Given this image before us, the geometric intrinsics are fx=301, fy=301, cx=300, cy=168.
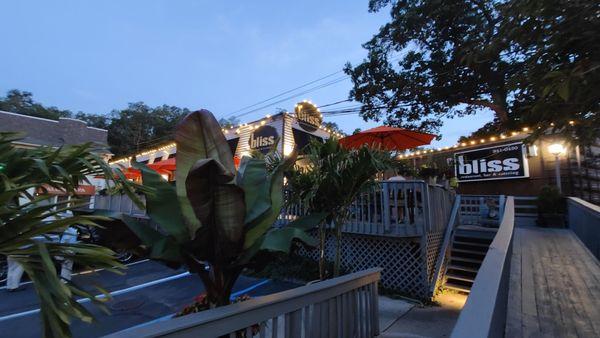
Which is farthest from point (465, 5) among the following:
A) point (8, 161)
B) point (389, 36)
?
point (8, 161)

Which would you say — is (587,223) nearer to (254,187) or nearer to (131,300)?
(254,187)

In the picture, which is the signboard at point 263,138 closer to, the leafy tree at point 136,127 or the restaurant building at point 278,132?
the restaurant building at point 278,132

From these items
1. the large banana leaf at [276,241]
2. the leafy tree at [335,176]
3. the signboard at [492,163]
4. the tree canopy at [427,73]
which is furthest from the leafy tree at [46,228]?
the signboard at [492,163]

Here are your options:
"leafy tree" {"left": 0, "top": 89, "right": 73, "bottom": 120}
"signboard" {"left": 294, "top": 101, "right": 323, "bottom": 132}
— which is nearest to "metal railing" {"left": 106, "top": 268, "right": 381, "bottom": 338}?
"signboard" {"left": 294, "top": 101, "right": 323, "bottom": 132}

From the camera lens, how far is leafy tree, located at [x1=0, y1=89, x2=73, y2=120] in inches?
1455

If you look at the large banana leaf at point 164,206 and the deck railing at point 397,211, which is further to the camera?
the deck railing at point 397,211

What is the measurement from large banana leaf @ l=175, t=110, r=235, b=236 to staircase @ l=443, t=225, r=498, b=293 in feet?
21.3

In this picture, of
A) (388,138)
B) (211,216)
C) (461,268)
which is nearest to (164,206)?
(211,216)

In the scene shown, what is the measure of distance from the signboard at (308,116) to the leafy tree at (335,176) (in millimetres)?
7209

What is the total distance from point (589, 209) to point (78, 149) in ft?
27.5

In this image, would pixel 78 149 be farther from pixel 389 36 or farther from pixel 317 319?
pixel 389 36

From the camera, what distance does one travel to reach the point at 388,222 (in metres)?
6.13

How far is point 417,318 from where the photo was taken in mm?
4789

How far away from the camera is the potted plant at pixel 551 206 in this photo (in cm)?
955
